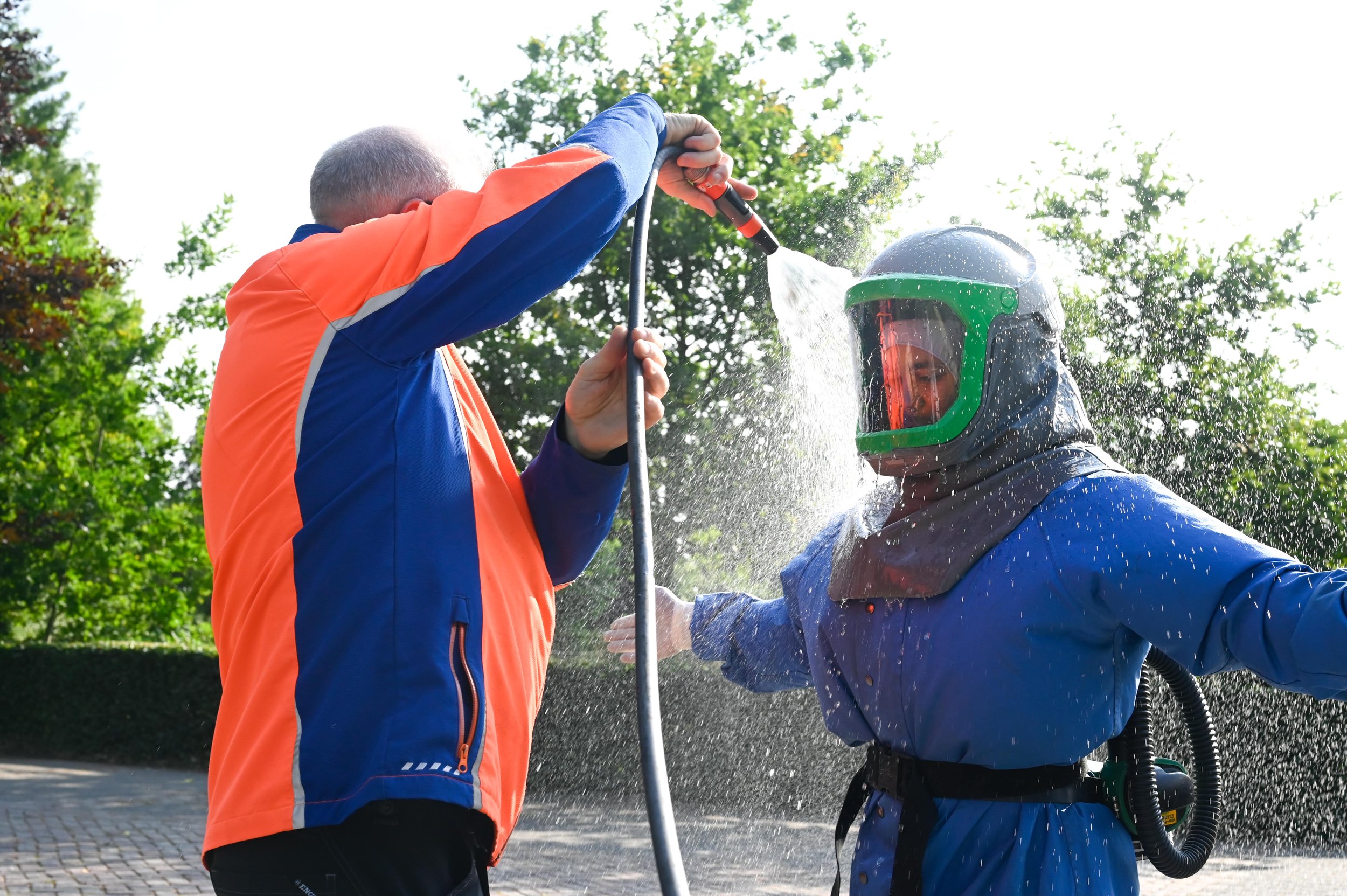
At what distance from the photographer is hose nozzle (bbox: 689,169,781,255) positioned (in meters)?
2.38

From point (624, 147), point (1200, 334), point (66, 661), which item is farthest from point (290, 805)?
point (66, 661)

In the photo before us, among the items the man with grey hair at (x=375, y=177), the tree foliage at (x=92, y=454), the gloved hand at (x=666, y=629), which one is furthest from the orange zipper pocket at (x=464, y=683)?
the tree foliage at (x=92, y=454)

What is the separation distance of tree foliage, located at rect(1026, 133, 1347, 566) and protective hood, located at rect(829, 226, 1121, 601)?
6.01 meters

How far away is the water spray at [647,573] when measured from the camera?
1.46 meters

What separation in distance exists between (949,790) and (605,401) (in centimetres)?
85

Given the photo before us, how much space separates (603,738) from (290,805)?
32.3 feet

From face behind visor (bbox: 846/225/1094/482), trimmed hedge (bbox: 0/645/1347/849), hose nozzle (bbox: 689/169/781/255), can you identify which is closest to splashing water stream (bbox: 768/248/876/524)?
hose nozzle (bbox: 689/169/781/255)

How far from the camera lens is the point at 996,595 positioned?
1889 mm

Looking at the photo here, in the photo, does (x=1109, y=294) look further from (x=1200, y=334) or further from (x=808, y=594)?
(x=808, y=594)

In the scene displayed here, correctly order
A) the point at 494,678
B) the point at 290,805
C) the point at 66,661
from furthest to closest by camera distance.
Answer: the point at 66,661, the point at 494,678, the point at 290,805

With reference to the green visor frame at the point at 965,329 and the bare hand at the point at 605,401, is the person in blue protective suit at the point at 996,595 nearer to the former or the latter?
the green visor frame at the point at 965,329

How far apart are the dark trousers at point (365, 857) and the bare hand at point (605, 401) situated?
0.67 metres

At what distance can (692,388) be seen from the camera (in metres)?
11.0

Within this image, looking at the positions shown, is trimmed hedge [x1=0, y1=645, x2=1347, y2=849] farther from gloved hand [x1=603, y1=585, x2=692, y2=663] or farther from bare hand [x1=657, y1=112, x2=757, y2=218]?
bare hand [x1=657, y1=112, x2=757, y2=218]
